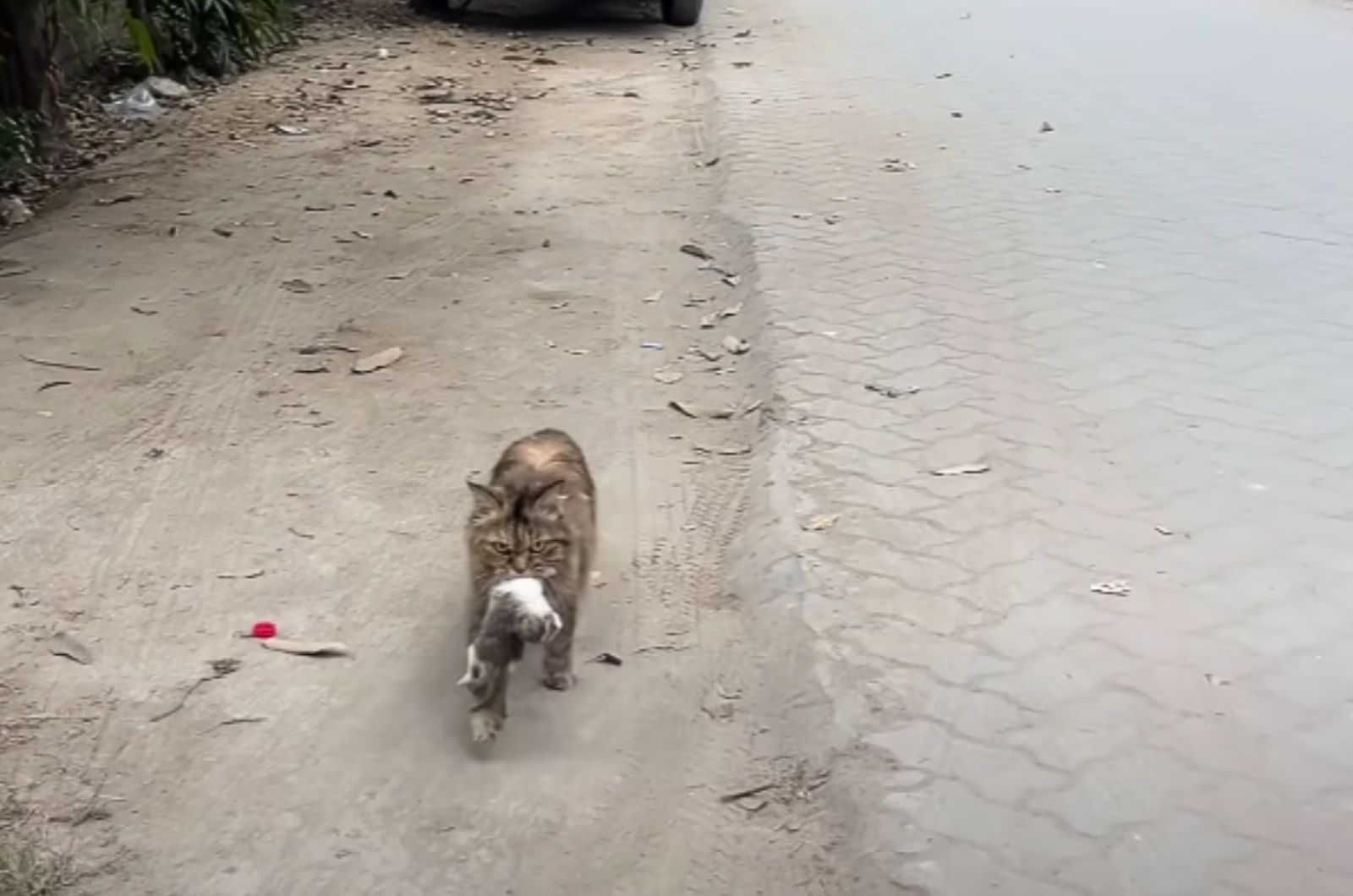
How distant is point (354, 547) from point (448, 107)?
5930 millimetres

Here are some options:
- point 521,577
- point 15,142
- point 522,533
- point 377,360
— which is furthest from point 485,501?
point 15,142

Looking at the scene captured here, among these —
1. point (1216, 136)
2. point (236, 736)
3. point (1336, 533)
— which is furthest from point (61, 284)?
point (1216, 136)

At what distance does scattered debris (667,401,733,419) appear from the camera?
17.9ft

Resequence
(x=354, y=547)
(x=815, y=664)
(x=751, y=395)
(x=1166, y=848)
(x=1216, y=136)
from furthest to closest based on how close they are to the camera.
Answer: (x=1216, y=136)
(x=751, y=395)
(x=354, y=547)
(x=815, y=664)
(x=1166, y=848)

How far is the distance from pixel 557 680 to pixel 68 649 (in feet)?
4.36

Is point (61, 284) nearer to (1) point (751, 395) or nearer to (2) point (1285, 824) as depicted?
(1) point (751, 395)

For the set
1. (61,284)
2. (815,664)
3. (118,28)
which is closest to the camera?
(815,664)

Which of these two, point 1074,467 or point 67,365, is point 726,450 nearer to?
point 1074,467

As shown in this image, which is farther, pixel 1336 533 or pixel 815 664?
pixel 1336 533

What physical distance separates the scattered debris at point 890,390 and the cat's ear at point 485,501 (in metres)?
2.03

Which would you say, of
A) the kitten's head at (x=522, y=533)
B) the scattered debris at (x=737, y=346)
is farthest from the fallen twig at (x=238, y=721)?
the scattered debris at (x=737, y=346)

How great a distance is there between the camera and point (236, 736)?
145 inches

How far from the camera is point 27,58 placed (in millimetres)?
8305

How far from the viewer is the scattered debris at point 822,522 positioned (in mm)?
4582
